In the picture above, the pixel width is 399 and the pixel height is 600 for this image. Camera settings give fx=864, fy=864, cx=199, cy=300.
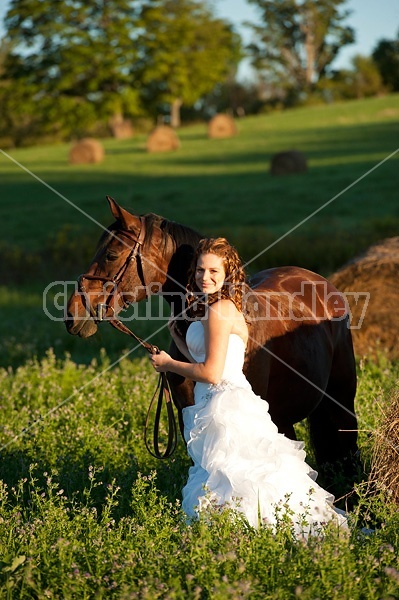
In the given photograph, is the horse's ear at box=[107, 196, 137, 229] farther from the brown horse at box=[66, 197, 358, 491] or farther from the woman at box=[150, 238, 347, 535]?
the woman at box=[150, 238, 347, 535]

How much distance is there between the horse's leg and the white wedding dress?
149 cm

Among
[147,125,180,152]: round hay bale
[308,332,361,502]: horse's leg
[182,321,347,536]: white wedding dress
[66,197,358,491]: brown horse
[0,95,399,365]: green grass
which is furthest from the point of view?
[147,125,180,152]: round hay bale

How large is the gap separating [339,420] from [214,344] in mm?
2118

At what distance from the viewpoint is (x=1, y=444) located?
7328 mm

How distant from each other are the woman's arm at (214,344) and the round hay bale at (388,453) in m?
1.12

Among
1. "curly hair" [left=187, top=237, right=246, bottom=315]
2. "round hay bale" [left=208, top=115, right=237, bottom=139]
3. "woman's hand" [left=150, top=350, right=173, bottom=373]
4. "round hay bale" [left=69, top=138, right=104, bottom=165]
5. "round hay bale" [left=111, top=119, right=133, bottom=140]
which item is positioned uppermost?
"round hay bale" [left=111, top=119, right=133, bottom=140]

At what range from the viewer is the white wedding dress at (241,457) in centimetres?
Answer: 504

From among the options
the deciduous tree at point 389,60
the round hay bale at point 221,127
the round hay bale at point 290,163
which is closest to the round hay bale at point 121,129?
the round hay bale at point 221,127

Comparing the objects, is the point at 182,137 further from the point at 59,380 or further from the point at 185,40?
the point at 59,380

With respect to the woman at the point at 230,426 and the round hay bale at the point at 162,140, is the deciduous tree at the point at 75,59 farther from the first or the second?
the woman at the point at 230,426

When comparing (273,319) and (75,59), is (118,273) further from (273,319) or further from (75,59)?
(75,59)

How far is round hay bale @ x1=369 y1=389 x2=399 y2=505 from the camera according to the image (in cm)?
528

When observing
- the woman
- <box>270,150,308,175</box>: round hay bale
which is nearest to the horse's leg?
the woman

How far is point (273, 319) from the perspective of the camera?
6031 millimetres
